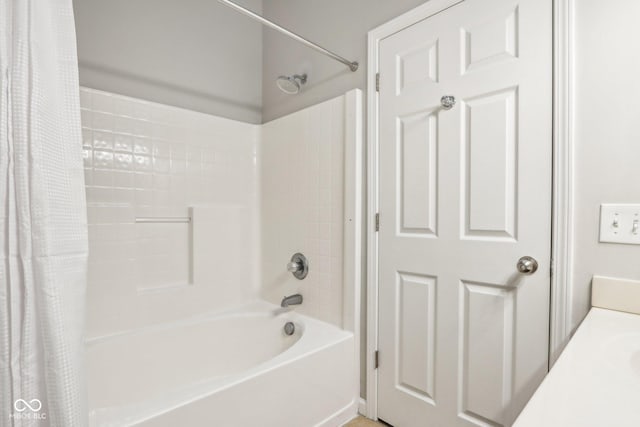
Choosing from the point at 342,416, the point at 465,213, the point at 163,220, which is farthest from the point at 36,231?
the point at 342,416

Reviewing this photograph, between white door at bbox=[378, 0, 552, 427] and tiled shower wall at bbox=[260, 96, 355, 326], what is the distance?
26 cm

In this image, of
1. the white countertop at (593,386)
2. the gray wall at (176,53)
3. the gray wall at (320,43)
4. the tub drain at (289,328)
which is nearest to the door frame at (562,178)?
the white countertop at (593,386)

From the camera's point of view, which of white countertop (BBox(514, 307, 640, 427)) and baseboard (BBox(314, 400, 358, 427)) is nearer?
white countertop (BBox(514, 307, 640, 427))

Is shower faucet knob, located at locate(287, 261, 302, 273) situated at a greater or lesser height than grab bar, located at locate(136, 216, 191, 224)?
lesser

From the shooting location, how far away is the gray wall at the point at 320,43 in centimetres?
162

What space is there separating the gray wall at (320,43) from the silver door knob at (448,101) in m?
0.47

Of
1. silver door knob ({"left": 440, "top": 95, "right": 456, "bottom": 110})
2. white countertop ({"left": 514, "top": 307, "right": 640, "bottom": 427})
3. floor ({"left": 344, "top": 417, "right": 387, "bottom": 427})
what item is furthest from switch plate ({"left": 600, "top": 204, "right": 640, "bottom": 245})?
floor ({"left": 344, "top": 417, "right": 387, "bottom": 427})

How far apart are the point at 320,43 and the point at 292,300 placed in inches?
60.5

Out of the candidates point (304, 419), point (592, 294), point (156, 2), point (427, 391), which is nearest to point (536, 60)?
point (592, 294)

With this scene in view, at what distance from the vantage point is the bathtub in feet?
3.42

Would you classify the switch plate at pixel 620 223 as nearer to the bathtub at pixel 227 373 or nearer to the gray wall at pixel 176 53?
the bathtub at pixel 227 373

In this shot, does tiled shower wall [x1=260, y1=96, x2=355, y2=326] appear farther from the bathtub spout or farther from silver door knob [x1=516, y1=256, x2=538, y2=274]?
silver door knob [x1=516, y1=256, x2=538, y2=274]

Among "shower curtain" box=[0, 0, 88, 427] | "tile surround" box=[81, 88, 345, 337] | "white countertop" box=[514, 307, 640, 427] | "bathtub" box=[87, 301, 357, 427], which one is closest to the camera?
"white countertop" box=[514, 307, 640, 427]

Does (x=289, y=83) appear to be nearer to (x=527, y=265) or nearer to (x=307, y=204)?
(x=307, y=204)
